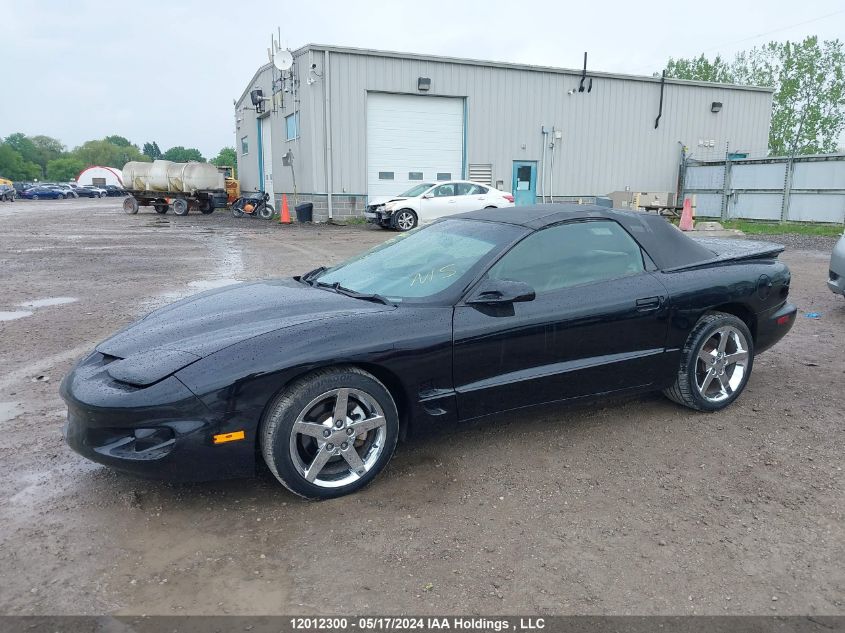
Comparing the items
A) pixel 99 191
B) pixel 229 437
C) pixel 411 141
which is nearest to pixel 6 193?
pixel 99 191

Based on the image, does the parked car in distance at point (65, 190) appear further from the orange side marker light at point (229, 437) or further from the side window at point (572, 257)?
the orange side marker light at point (229, 437)

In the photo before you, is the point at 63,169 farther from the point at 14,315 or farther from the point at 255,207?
the point at 14,315

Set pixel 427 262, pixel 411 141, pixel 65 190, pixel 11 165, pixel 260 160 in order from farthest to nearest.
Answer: pixel 11 165
pixel 65 190
pixel 260 160
pixel 411 141
pixel 427 262

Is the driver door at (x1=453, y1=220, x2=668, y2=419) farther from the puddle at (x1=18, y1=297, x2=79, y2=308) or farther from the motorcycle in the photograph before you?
the motorcycle

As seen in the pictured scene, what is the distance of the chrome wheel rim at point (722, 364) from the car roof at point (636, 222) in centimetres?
54

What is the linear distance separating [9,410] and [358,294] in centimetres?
254

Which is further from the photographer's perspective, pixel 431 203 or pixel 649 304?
pixel 431 203

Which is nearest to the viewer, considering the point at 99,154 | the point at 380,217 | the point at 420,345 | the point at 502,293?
the point at 420,345

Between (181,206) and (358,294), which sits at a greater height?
(358,294)

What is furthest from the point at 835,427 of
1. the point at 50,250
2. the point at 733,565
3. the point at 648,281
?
the point at 50,250

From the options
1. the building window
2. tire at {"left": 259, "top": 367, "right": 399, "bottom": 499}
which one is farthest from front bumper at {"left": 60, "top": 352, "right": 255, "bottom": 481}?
the building window

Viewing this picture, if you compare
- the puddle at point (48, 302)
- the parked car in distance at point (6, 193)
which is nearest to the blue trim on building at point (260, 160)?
the puddle at point (48, 302)

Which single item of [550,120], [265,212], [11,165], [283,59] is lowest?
[265,212]

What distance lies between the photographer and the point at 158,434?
279 cm
